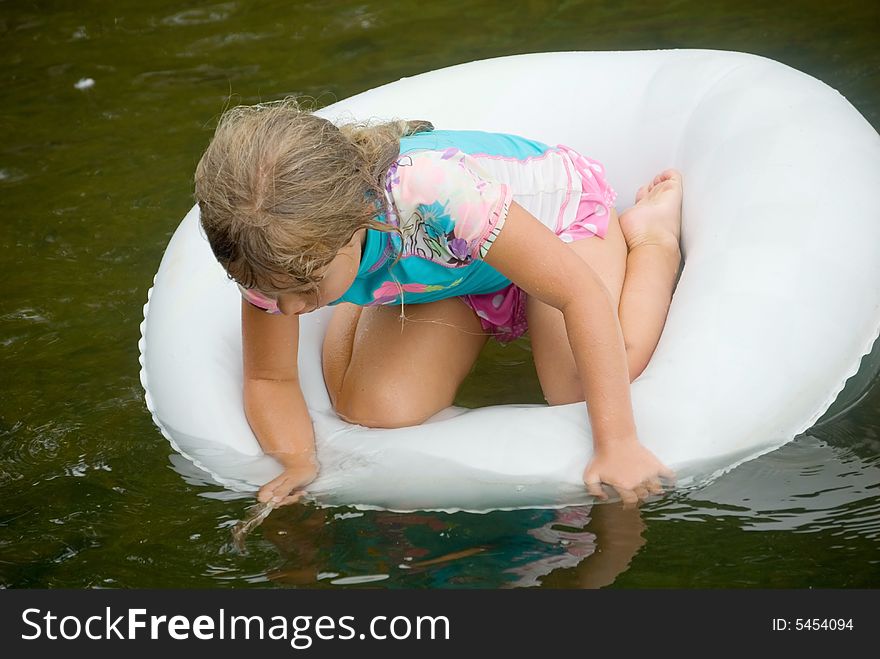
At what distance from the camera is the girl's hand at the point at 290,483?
6.00 ft

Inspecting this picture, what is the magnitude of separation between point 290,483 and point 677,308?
2.16ft

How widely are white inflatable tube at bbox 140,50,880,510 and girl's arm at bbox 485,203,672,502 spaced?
0.13ft

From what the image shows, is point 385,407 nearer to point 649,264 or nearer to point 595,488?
point 595,488

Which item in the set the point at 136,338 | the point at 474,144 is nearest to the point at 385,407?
the point at 474,144

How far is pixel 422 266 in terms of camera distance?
6.03 ft

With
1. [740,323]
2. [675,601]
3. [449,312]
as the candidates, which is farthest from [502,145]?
[675,601]

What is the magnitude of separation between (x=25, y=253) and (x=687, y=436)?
1.74 m

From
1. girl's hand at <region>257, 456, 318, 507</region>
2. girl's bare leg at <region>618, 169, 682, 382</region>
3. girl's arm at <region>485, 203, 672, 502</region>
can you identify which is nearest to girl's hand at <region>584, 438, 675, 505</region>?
girl's arm at <region>485, 203, 672, 502</region>

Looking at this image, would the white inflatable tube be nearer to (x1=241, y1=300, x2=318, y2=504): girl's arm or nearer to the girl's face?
(x1=241, y1=300, x2=318, y2=504): girl's arm

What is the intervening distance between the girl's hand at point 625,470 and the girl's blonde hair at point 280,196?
1.52 feet

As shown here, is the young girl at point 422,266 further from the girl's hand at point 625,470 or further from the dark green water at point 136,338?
the dark green water at point 136,338

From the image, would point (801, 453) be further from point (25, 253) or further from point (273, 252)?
point (25, 253)

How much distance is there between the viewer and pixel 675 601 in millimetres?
1618

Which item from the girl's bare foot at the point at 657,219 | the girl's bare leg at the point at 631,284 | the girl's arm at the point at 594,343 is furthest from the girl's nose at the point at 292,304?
the girl's bare foot at the point at 657,219
